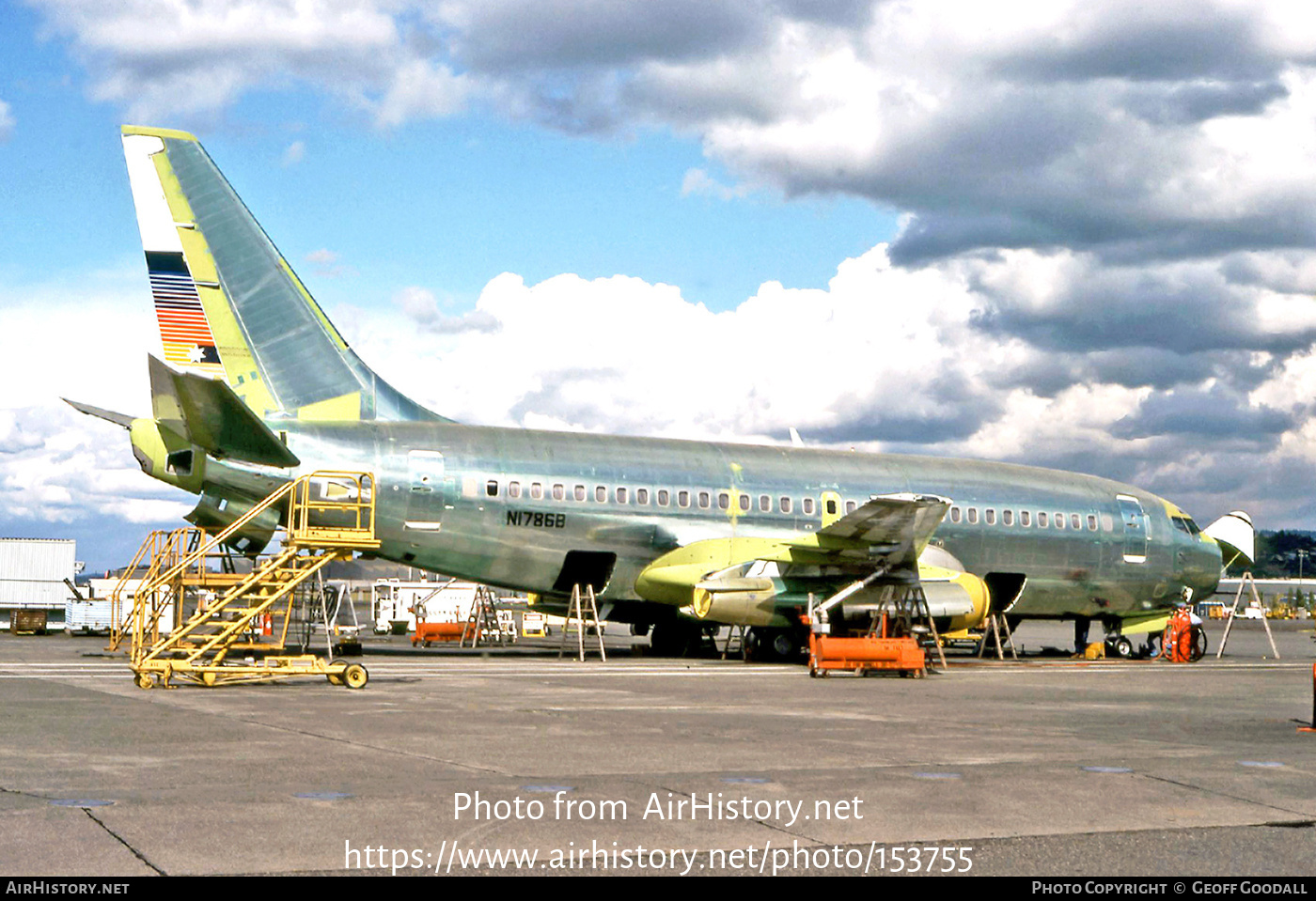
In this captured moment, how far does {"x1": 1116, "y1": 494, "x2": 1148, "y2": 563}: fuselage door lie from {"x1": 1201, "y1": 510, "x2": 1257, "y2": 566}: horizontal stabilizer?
4.90m

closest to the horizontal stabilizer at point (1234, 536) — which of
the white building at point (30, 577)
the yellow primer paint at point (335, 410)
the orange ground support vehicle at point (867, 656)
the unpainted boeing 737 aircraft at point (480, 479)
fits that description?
the unpainted boeing 737 aircraft at point (480, 479)

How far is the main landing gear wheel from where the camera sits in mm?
18844

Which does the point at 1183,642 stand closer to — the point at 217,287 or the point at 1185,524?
the point at 1185,524

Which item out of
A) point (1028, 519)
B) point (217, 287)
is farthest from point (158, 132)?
point (1028, 519)

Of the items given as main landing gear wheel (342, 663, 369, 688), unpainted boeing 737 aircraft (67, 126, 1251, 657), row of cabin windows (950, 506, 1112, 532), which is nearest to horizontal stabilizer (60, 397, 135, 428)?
unpainted boeing 737 aircraft (67, 126, 1251, 657)

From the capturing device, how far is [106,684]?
18812mm

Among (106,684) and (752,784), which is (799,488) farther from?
(752,784)

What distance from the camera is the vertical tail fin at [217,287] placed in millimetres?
26734

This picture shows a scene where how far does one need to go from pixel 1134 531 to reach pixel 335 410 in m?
20.0

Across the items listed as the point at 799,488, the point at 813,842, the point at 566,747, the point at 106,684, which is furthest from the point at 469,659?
the point at 813,842

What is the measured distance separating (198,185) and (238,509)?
6.90 m

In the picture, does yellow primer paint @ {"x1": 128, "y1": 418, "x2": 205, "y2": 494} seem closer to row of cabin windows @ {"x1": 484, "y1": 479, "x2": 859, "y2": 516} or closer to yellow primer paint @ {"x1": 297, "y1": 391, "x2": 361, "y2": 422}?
yellow primer paint @ {"x1": 297, "y1": 391, "x2": 361, "y2": 422}

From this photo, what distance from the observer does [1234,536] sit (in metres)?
38.1

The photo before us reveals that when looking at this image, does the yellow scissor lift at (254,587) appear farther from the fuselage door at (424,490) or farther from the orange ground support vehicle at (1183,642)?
the orange ground support vehicle at (1183,642)
